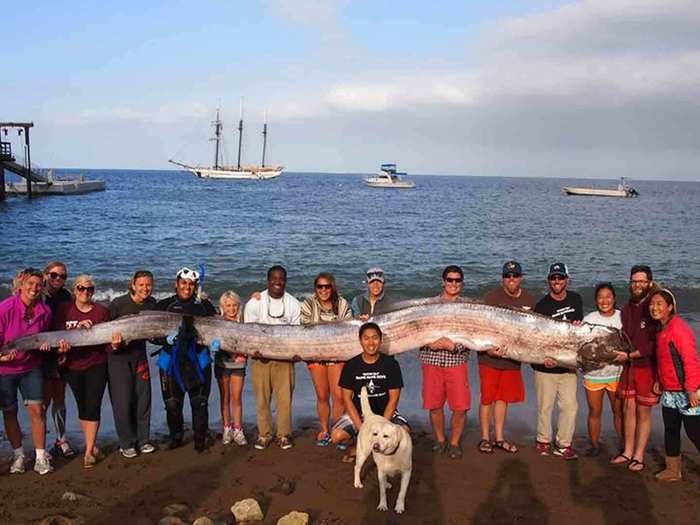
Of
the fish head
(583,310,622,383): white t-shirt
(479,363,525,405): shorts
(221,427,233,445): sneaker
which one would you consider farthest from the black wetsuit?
(583,310,622,383): white t-shirt

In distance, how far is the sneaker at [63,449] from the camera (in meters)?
6.69

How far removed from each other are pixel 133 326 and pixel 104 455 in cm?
147

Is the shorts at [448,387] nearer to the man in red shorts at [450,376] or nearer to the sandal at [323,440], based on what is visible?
the man in red shorts at [450,376]

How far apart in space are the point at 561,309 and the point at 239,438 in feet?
12.4

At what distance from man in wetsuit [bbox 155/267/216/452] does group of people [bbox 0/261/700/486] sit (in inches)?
0.5

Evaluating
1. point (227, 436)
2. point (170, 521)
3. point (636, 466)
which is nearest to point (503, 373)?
point (636, 466)

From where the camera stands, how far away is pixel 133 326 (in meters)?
6.45

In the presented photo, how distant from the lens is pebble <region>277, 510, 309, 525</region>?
5.01 metres

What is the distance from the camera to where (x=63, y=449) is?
6730 millimetres

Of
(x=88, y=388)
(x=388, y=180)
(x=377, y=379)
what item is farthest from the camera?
(x=388, y=180)

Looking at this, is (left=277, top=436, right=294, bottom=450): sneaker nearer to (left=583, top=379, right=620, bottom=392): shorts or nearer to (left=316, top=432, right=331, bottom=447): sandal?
(left=316, top=432, right=331, bottom=447): sandal

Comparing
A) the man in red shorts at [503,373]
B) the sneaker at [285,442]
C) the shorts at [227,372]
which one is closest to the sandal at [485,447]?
the man in red shorts at [503,373]

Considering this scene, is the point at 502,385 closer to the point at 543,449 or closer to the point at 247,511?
the point at 543,449

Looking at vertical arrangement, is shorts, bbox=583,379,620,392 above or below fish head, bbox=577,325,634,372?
below
